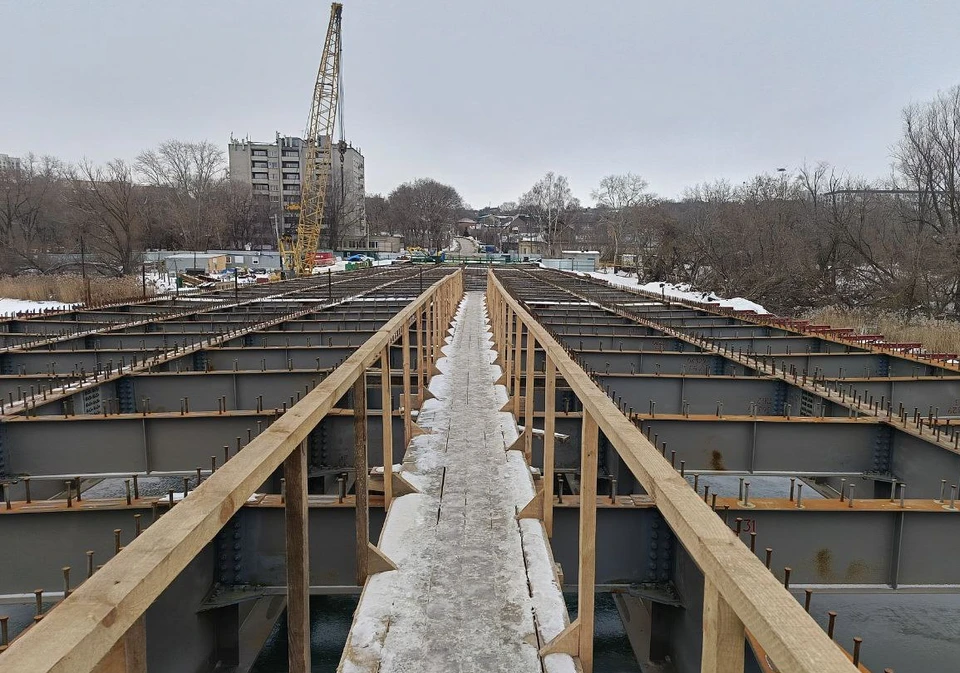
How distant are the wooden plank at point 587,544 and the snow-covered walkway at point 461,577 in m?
0.20

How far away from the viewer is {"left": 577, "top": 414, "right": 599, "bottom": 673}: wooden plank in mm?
3385

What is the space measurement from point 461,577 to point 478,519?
1026mm

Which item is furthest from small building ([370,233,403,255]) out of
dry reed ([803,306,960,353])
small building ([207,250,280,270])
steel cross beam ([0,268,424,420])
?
steel cross beam ([0,268,424,420])

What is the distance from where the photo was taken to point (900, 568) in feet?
13.6

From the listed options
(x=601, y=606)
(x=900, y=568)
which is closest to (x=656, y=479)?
(x=900, y=568)

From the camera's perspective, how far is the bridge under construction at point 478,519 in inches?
75.4

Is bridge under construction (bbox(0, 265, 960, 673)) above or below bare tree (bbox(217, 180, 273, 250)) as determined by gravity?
below

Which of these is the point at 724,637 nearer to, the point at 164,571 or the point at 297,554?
the point at 164,571

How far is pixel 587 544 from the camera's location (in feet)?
11.1

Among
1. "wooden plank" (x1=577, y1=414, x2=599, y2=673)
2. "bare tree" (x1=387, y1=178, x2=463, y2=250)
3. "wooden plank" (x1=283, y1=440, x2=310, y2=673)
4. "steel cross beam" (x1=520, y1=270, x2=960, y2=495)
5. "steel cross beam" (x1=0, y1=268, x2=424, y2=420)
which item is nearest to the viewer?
"wooden plank" (x1=283, y1=440, x2=310, y2=673)

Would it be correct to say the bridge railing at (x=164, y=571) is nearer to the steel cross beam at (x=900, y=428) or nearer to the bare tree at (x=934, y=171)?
the steel cross beam at (x=900, y=428)

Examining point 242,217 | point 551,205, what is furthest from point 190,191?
point 551,205

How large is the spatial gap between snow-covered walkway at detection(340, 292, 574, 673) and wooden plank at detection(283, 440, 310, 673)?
23.4 inches

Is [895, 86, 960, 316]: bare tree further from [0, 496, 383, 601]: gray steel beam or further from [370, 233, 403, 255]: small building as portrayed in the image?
[370, 233, 403, 255]: small building
